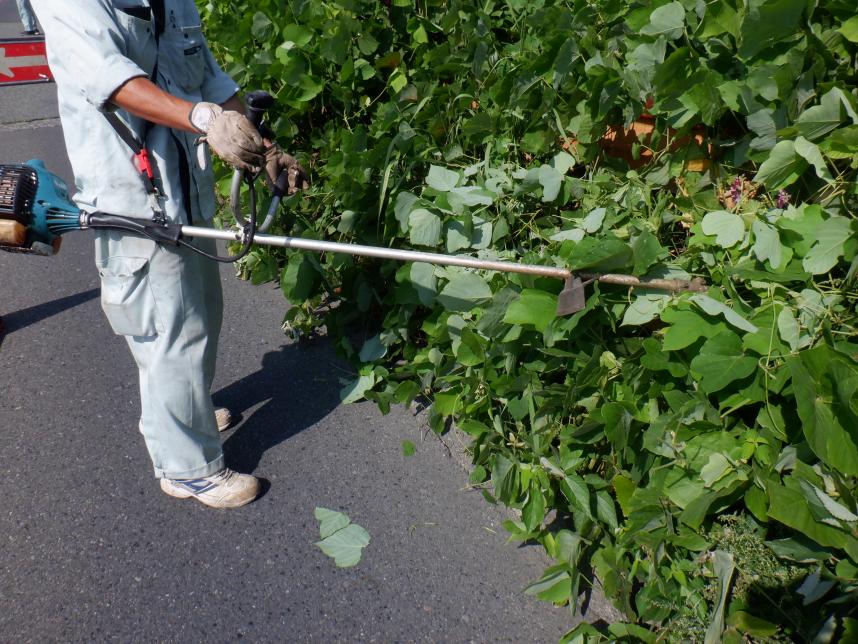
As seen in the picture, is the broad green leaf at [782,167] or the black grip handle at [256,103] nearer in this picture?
the broad green leaf at [782,167]

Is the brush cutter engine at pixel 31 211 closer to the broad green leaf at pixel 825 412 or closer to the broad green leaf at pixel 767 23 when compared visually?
the broad green leaf at pixel 767 23

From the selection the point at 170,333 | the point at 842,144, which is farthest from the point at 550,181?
the point at 170,333

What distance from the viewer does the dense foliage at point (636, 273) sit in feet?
5.83

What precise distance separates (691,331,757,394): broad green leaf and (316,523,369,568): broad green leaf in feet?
4.41

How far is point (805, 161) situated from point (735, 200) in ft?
0.89

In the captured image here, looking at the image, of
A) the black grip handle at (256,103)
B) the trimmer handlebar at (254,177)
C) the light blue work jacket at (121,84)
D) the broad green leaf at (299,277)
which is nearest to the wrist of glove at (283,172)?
the trimmer handlebar at (254,177)

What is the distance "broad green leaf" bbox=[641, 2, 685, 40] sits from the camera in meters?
2.05

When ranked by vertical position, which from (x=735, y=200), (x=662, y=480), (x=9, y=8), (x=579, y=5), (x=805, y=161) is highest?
(x=579, y=5)

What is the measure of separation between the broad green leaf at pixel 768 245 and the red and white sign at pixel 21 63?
5764mm

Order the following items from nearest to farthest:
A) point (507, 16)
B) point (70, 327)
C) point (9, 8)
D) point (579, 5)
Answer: point (579, 5)
point (507, 16)
point (70, 327)
point (9, 8)

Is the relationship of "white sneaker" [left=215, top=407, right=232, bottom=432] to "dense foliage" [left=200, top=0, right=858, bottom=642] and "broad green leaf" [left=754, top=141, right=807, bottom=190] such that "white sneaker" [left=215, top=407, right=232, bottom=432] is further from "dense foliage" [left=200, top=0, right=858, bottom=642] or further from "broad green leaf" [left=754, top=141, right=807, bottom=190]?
"broad green leaf" [left=754, top=141, right=807, bottom=190]

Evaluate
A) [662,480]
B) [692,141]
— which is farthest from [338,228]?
[662,480]

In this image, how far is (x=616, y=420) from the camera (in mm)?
2143

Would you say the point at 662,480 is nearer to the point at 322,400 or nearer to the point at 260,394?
the point at 322,400
